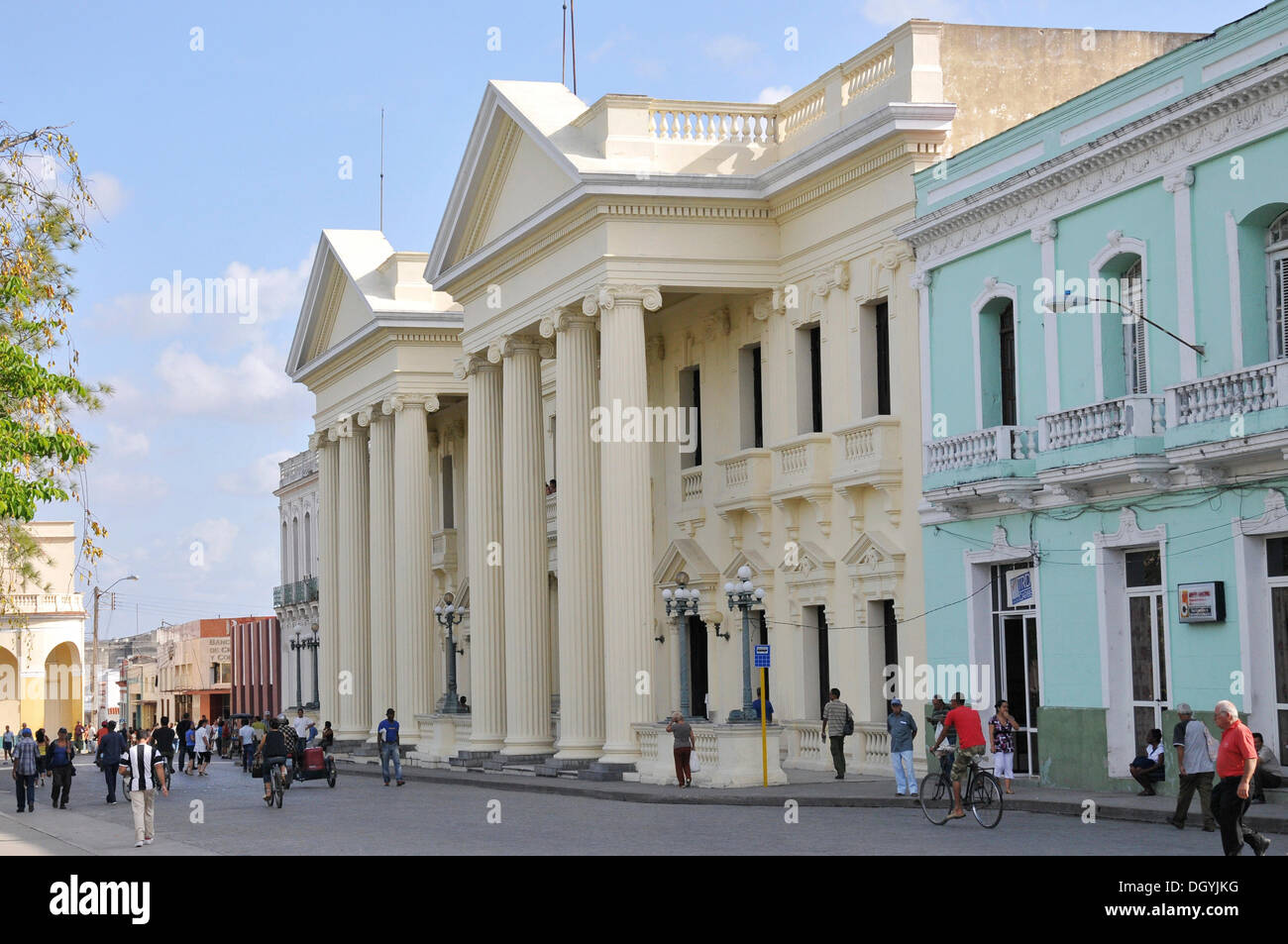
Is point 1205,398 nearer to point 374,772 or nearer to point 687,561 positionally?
point 687,561

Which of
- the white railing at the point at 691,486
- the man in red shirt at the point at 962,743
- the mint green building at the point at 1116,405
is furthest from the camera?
the white railing at the point at 691,486

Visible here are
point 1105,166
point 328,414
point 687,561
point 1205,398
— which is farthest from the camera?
point 328,414

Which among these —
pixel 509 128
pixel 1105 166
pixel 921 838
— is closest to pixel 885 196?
pixel 1105 166

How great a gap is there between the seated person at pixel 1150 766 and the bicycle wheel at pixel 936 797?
2759mm

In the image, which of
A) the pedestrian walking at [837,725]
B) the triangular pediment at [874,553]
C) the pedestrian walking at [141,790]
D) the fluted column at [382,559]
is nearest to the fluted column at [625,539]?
the triangular pediment at [874,553]

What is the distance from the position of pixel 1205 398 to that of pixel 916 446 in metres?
8.34

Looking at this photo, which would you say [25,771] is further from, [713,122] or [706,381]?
[713,122]

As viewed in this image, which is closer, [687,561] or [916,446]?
[916,446]

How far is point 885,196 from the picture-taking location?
1244 inches

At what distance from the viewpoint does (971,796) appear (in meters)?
22.3

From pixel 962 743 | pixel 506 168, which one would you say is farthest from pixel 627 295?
pixel 962 743

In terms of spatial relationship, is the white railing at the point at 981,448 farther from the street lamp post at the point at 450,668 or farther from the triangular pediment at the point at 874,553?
the street lamp post at the point at 450,668

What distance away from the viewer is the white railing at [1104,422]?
24109 millimetres

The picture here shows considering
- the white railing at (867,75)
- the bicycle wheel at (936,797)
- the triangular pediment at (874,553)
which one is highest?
the white railing at (867,75)
